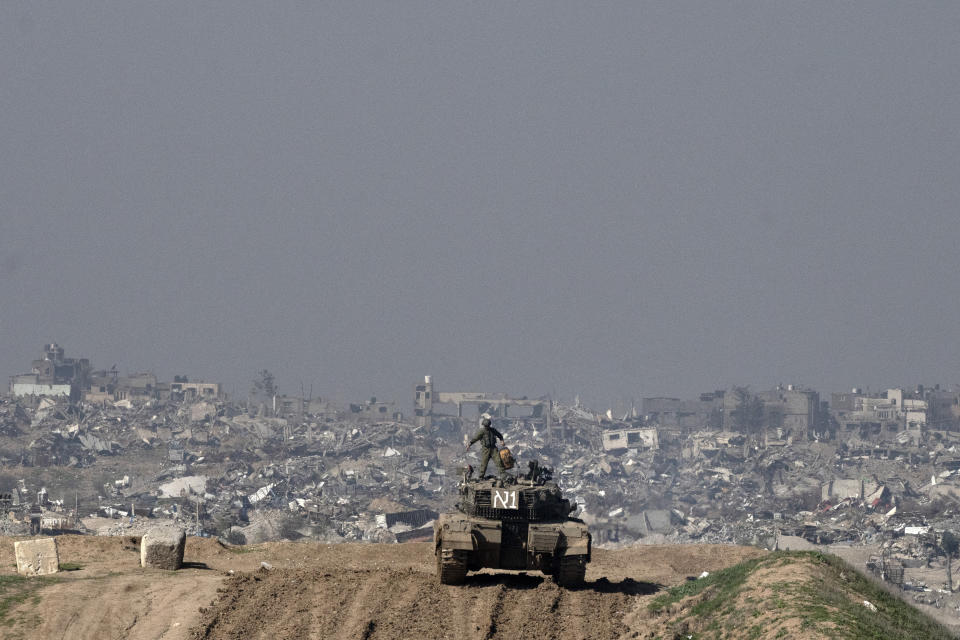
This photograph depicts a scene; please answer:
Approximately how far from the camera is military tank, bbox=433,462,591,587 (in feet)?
75.4

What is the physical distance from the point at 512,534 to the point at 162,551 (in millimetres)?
7959

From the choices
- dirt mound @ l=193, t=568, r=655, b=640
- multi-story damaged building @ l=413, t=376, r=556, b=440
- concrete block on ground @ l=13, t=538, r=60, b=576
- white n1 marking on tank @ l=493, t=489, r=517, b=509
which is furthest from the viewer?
multi-story damaged building @ l=413, t=376, r=556, b=440

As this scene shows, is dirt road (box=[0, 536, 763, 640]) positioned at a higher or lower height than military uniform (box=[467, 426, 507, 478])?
lower

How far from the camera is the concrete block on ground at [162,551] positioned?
84.9 ft

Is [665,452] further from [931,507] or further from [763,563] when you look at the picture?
[763,563]

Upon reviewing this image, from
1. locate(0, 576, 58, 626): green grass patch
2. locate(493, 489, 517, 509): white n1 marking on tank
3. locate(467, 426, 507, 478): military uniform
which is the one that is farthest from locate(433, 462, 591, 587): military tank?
locate(0, 576, 58, 626): green grass patch

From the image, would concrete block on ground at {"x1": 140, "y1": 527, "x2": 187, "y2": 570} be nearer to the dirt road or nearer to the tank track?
the dirt road

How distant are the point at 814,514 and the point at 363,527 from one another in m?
29.6

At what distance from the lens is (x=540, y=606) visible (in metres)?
21.5

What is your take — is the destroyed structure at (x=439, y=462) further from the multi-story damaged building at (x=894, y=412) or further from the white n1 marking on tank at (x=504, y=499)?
the white n1 marking on tank at (x=504, y=499)

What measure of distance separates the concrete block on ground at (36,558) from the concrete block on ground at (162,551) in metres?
1.95

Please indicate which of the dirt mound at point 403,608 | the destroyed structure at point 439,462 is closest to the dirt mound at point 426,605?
the dirt mound at point 403,608

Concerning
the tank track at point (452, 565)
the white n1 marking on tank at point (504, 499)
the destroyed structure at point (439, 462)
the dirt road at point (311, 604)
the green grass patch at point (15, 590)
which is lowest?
the destroyed structure at point (439, 462)

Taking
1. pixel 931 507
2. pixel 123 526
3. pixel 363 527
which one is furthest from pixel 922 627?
pixel 931 507
